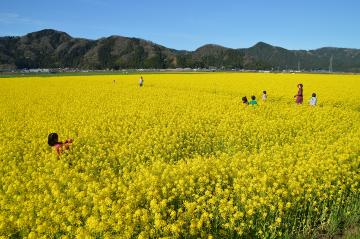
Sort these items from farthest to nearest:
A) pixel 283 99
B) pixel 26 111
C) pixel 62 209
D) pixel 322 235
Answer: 1. pixel 283 99
2. pixel 26 111
3. pixel 322 235
4. pixel 62 209

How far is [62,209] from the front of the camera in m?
6.87

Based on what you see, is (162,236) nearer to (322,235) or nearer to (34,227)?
(34,227)

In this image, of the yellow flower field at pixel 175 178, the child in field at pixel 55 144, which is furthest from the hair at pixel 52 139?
the yellow flower field at pixel 175 178

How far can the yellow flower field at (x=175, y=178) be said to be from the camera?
677cm

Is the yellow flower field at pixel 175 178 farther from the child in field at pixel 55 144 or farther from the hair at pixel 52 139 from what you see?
the hair at pixel 52 139

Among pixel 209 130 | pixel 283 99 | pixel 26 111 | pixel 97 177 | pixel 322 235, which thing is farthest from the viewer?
pixel 283 99

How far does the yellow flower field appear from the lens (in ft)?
22.2

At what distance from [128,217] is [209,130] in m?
9.05

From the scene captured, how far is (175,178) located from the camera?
8555 mm

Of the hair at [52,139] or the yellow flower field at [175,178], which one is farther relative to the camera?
the hair at [52,139]

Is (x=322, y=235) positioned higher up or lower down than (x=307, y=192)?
lower down

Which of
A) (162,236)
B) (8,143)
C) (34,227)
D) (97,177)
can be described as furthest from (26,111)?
(162,236)

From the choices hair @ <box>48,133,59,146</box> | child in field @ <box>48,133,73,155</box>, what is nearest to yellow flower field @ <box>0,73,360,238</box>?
child in field @ <box>48,133,73,155</box>

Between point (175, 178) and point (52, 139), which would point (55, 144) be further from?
point (175, 178)
